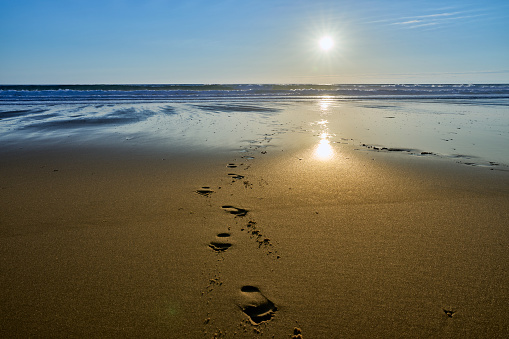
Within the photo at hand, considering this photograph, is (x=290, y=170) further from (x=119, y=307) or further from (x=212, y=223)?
(x=119, y=307)

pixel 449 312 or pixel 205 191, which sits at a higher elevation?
pixel 205 191

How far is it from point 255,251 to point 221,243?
0.38m

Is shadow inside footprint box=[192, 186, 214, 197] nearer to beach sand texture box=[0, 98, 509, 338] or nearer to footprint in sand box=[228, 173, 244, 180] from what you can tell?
beach sand texture box=[0, 98, 509, 338]

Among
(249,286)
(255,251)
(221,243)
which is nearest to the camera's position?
(249,286)

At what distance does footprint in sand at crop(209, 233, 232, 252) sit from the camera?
2916mm

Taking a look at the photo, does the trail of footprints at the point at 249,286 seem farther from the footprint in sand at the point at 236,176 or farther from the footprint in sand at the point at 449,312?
the footprint in sand at the point at 449,312

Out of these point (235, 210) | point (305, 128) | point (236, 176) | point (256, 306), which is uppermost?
point (305, 128)

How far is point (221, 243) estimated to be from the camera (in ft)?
9.85

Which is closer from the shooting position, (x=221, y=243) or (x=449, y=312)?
(x=449, y=312)

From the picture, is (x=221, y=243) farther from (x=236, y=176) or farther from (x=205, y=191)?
(x=236, y=176)

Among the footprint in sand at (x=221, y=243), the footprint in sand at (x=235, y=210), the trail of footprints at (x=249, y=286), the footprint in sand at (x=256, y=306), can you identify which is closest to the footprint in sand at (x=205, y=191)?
the trail of footprints at (x=249, y=286)

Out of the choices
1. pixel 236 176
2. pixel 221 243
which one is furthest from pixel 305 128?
pixel 221 243

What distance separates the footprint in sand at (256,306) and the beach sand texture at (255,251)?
10 mm

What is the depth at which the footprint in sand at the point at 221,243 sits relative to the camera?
2916mm
